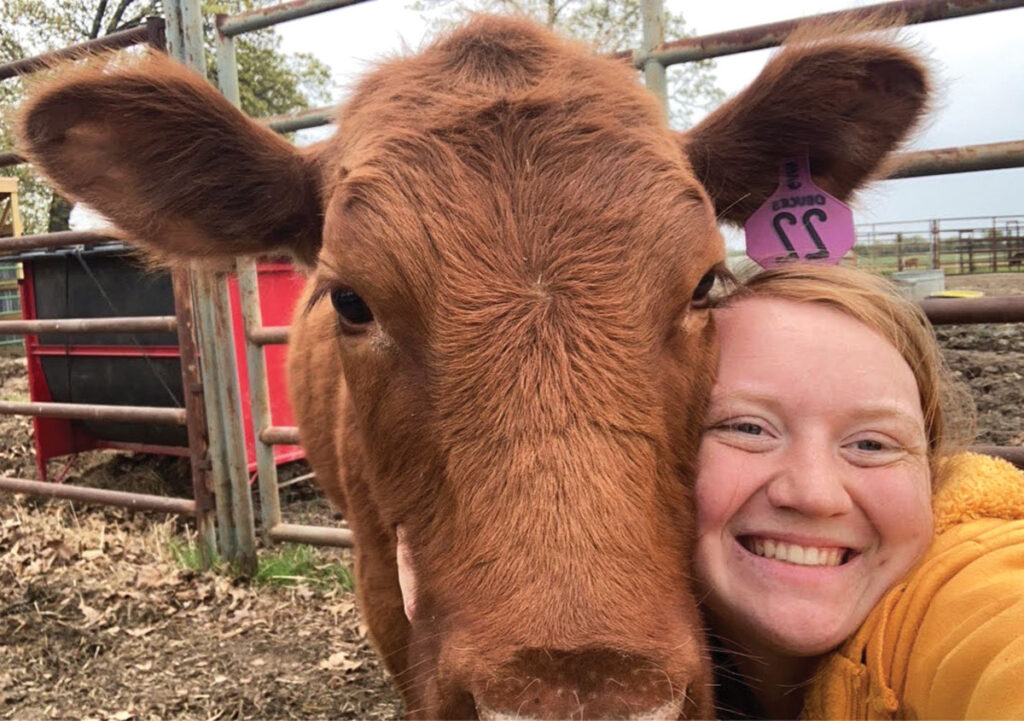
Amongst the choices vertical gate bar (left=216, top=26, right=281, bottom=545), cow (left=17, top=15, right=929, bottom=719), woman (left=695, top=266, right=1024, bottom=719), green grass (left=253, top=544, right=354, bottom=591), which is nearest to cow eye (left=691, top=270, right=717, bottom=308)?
cow (left=17, top=15, right=929, bottom=719)

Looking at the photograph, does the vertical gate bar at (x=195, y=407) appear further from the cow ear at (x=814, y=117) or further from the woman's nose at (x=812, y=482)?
the woman's nose at (x=812, y=482)

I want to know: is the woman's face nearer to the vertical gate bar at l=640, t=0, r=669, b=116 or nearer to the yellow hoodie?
the yellow hoodie

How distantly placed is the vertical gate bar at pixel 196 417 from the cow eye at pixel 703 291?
13.4 feet

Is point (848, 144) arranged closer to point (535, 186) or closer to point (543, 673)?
point (535, 186)

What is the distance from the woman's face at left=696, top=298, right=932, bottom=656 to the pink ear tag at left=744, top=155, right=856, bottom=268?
535 mm

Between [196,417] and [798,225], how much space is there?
4.25m

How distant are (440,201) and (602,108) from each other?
0.58 meters

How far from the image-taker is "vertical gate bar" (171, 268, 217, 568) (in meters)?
5.44

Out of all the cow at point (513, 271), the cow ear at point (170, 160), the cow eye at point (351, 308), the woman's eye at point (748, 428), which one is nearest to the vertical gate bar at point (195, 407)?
the cow ear at point (170, 160)

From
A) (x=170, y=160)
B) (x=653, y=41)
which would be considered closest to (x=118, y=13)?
(x=653, y=41)

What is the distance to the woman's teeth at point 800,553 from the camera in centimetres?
182

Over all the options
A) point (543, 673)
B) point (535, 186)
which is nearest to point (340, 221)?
point (535, 186)

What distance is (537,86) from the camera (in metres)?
2.30

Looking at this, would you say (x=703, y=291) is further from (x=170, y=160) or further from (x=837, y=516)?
(x=170, y=160)
